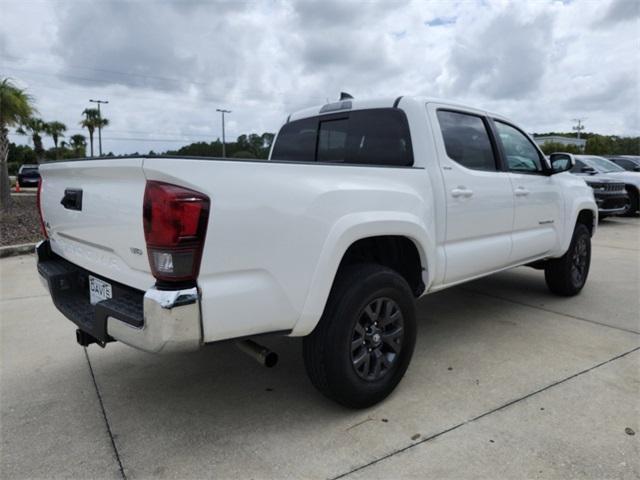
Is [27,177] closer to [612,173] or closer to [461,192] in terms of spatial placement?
[612,173]

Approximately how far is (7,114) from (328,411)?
1774 centimetres

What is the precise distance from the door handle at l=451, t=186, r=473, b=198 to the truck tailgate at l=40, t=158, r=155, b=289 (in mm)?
2134

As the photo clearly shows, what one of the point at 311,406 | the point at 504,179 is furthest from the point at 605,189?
the point at 311,406

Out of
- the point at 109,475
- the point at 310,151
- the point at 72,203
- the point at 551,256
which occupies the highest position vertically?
the point at 310,151

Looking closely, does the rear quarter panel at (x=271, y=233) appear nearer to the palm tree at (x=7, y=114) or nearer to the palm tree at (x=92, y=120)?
the palm tree at (x=7, y=114)

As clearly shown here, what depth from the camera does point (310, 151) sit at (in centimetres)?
416

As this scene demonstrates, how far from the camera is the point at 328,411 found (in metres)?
2.94

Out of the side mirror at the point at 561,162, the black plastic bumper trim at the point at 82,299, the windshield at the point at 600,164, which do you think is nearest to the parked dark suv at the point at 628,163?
the windshield at the point at 600,164

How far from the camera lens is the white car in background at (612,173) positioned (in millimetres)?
12945

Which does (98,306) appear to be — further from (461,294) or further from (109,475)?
(461,294)

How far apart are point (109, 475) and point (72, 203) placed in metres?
1.45

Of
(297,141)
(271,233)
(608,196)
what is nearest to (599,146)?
(608,196)

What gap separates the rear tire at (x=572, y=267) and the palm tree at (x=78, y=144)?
63074 mm

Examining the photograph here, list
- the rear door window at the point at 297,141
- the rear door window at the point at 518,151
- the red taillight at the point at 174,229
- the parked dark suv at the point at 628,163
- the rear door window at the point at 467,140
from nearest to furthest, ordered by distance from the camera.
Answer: the red taillight at the point at 174,229 → the rear door window at the point at 467,140 → the rear door window at the point at 297,141 → the rear door window at the point at 518,151 → the parked dark suv at the point at 628,163
